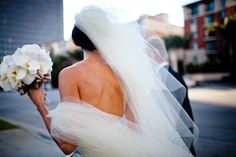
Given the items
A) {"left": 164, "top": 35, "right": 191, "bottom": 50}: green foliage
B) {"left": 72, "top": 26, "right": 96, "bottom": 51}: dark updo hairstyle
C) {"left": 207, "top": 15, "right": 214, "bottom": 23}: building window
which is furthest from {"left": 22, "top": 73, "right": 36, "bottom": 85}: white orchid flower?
{"left": 207, "top": 15, "right": 214, "bottom": 23}: building window

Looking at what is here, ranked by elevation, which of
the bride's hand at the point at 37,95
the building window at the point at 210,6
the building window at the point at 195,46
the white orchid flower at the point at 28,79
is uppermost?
the white orchid flower at the point at 28,79

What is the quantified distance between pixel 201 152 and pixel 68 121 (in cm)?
365

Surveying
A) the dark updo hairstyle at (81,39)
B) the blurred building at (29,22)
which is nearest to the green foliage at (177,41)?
the blurred building at (29,22)

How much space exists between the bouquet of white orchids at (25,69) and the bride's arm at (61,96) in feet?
0.18

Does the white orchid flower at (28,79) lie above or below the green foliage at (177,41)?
above

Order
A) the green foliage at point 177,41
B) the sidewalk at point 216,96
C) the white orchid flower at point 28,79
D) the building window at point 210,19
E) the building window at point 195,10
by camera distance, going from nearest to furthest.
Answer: the white orchid flower at point 28,79 → the sidewalk at point 216,96 → the green foliage at point 177,41 → the building window at point 210,19 → the building window at point 195,10

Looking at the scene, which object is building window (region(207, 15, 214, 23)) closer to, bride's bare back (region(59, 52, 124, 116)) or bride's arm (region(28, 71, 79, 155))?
bride's bare back (region(59, 52, 124, 116))

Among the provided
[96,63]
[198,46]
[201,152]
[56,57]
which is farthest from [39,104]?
[198,46]

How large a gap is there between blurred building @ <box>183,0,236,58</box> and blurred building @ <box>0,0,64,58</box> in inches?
1561

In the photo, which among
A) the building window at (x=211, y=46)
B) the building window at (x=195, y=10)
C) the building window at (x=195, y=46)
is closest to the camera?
the building window at (x=211, y=46)

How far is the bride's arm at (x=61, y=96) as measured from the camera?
158cm

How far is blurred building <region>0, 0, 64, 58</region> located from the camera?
3.23 meters

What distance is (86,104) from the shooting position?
5.38 ft

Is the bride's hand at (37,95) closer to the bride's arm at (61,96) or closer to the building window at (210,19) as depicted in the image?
the bride's arm at (61,96)
